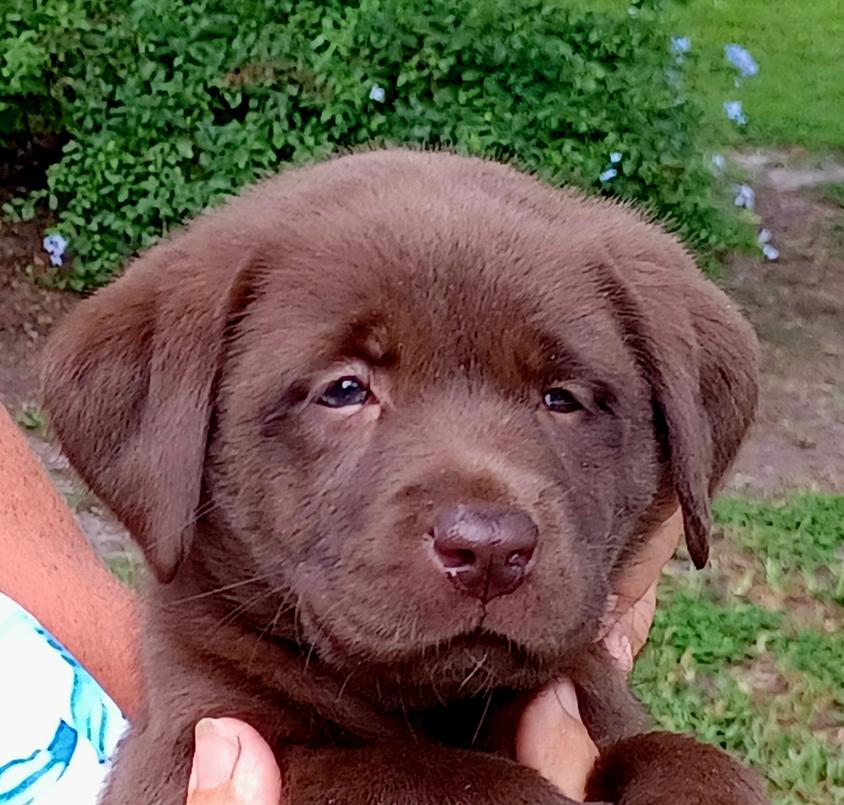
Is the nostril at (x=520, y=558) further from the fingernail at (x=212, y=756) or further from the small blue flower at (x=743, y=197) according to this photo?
the small blue flower at (x=743, y=197)

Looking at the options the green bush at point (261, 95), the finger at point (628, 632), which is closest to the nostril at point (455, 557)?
the finger at point (628, 632)

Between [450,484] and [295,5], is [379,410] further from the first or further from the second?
[295,5]

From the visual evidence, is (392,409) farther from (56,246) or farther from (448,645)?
(56,246)

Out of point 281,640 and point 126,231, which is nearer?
point 281,640

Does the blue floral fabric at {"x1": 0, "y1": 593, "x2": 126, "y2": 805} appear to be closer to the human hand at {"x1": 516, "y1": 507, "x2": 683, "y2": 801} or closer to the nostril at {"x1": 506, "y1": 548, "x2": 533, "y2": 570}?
the human hand at {"x1": 516, "y1": 507, "x2": 683, "y2": 801}

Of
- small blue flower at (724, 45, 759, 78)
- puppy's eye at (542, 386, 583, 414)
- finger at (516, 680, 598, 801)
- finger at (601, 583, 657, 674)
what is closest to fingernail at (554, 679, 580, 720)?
finger at (516, 680, 598, 801)

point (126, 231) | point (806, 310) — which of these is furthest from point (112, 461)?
point (806, 310)
